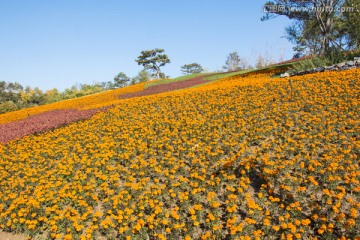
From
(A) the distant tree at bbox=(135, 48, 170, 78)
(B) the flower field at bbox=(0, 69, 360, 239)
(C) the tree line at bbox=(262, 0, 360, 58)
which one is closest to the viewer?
(B) the flower field at bbox=(0, 69, 360, 239)

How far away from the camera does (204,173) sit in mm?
7668

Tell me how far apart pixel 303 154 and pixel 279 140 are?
1.03 meters

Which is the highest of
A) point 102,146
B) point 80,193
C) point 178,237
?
point 102,146

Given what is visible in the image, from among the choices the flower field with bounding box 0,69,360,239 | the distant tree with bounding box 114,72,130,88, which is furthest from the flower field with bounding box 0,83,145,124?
the distant tree with bounding box 114,72,130,88

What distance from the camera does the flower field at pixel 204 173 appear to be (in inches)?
227

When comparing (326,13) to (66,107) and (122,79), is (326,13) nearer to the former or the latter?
(66,107)

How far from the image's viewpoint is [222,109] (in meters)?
12.5

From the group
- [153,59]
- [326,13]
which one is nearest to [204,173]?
[326,13]

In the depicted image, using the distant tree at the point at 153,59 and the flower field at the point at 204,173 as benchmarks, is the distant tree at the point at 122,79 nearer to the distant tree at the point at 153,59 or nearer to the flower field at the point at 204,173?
the distant tree at the point at 153,59

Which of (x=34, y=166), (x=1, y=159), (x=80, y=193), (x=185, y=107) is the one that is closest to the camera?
(x=80, y=193)

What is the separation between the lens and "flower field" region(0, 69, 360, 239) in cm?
577

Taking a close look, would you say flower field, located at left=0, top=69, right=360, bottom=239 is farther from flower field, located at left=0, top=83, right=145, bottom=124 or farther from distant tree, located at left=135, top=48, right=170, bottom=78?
distant tree, located at left=135, top=48, right=170, bottom=78

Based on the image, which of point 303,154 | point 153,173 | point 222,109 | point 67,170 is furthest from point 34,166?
point 303,154

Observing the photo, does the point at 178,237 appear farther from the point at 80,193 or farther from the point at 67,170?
the point at 67,170
